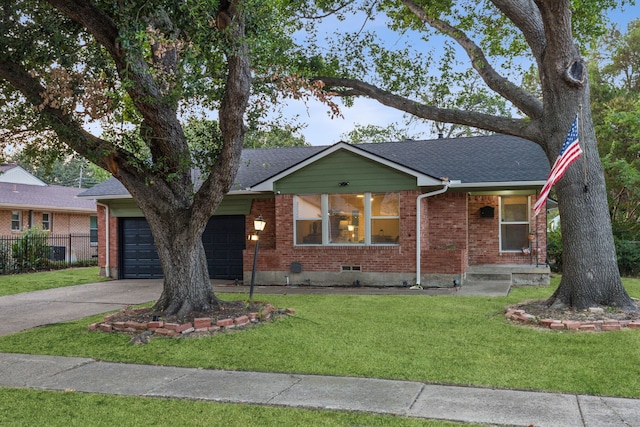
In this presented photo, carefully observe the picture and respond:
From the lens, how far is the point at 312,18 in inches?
530

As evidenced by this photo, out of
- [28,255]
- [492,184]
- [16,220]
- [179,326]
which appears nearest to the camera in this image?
[179,326]

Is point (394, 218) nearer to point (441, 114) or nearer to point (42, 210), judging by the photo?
point (441, 114)

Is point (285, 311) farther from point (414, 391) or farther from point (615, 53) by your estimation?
point (615, 53)

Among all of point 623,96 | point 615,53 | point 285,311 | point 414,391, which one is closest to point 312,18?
point 285,311

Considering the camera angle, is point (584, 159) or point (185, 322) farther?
point (584, 159)

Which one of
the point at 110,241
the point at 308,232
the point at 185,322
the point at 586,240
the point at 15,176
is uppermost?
the point at 15,176

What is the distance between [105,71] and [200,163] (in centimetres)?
238

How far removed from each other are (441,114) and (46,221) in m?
21.5

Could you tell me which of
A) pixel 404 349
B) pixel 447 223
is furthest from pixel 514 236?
pixel 404 349

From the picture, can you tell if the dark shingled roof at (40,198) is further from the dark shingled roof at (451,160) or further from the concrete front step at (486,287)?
the concrete front step at (486,287)

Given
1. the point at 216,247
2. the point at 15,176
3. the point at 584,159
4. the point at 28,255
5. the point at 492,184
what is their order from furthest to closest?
1. the point at 15,176
2. the point at 28,255
3. the point at 216,247
4. the point at 492,184
5. the point at 584,159

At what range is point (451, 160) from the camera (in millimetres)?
16094

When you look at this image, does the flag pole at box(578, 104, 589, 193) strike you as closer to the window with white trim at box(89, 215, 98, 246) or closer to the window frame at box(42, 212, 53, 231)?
the window frame at box(42, 212, 53, 231)

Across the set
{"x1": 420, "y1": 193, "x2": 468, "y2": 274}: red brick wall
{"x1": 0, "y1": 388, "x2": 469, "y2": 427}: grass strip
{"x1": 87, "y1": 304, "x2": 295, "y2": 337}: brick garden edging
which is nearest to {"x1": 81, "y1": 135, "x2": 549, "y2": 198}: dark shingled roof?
{"x1": 420, "y1": 193, "x2": 468, "y2": 274}: red brick wall
